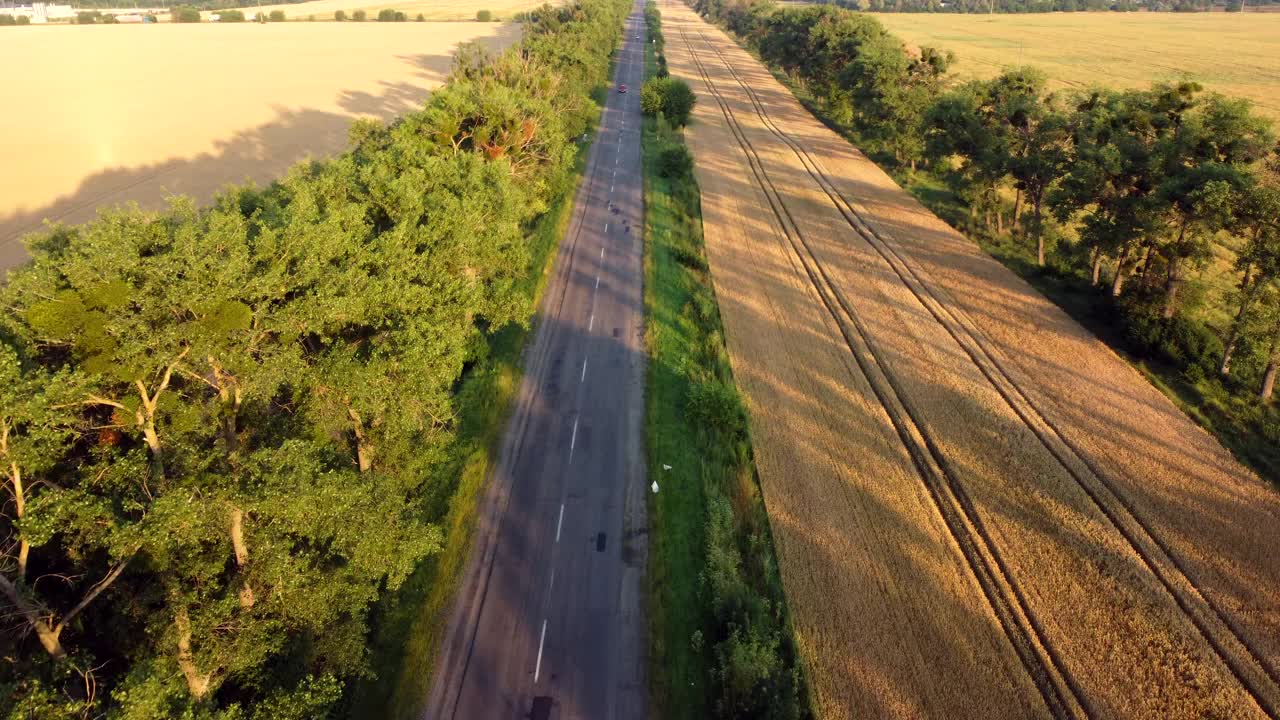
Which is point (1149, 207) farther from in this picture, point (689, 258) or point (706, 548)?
point (706, 548)

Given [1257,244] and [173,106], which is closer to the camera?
[1257,244]

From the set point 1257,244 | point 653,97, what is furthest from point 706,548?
point 653,97

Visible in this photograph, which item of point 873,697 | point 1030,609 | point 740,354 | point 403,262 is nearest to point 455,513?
point 403,262

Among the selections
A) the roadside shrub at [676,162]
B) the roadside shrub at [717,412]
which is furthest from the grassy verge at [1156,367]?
the roadside shrub at [676,162]

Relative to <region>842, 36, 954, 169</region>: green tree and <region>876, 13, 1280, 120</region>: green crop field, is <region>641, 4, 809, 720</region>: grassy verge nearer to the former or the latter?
<region>842, 36, 954, 169</region>: green tree

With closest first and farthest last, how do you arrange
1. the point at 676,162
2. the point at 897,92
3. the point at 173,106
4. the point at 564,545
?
the point at 564,545 < the point at 676,162 < the point at 897,92 < the point at 173,106
